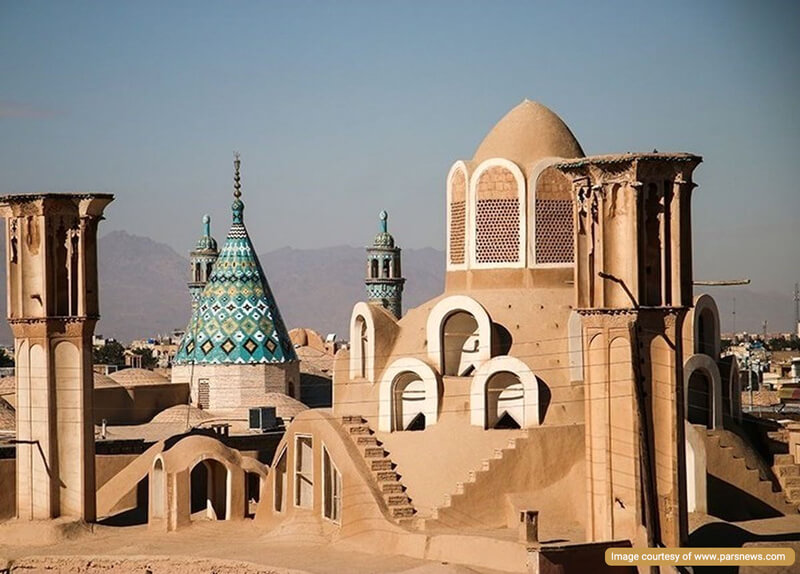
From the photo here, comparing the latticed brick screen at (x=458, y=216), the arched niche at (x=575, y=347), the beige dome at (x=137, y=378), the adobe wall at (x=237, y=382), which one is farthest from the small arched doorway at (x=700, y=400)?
the beige dome at (x=137, y=378)

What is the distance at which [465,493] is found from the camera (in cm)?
2342

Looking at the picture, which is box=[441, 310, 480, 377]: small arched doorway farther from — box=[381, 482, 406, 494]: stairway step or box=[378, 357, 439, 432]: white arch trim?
box=[381, 482, 406, 494]: stairway step

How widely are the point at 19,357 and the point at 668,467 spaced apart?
10.5m

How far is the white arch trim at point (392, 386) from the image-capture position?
2500 centimetres

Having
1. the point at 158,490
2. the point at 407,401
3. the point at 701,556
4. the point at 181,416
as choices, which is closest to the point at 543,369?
the point at 407,401

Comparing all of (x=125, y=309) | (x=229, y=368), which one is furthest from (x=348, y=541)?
(x=125, y=309)

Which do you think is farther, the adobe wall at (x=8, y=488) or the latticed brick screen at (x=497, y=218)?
the adobe wall at (x=8, y=488)

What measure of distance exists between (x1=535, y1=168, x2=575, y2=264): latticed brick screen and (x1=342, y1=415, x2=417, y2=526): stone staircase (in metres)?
3.65

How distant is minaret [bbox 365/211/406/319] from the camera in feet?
182

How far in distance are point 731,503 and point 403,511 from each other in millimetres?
4582

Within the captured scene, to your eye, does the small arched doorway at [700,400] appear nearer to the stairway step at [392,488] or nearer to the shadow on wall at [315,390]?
the stairway step at [392,488]

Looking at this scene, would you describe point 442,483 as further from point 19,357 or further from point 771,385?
point 771,385

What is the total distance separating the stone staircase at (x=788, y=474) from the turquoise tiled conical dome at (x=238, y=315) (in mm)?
15094

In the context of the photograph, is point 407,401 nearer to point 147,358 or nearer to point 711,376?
point 711,376
